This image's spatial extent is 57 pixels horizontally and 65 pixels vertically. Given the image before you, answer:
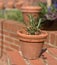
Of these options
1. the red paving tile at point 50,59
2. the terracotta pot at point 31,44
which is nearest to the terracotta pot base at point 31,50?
the terracotta pot at point 31,44

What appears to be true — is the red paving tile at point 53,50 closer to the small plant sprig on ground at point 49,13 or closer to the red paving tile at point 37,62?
the red paving tile at point 37,62

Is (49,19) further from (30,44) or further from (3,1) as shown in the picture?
(3,1)

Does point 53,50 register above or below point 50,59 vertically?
below

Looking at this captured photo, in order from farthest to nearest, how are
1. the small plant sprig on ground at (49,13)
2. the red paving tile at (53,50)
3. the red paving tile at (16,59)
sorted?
the small plant sprig on ground at (49,13), the red paving tile at (53,50), the red paving tile at (16,59)

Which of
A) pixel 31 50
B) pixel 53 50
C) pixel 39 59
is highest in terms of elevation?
pixel 31 50

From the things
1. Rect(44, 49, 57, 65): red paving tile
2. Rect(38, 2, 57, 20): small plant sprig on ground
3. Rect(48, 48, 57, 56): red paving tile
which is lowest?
Rect(48, 48, 57, 56): red paving tile

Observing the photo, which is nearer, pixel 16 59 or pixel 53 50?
pixel 16 59

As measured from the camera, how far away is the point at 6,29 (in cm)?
422

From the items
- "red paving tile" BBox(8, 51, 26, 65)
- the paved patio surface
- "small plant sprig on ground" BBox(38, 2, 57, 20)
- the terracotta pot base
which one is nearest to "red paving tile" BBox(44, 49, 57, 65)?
the paved patio surface

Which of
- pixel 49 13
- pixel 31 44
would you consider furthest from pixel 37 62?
pixel 49 13

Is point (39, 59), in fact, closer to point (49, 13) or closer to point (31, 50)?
point (31, 50)

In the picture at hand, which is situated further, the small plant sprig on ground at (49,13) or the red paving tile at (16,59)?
the small plant sprig on ground at (49,13)

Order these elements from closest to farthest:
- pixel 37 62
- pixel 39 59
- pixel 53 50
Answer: pixel 37 62 < pixel 39 59 < pixel 53 50

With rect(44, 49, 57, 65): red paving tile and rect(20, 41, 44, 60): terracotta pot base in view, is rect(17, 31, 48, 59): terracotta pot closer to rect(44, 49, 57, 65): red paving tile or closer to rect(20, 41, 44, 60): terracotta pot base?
rect(20, 41, 44, 60): terracotta pot base
